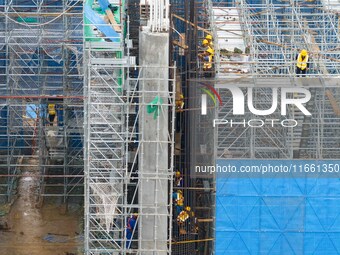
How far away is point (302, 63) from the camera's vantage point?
41750 mm

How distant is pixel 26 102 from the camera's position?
48.0 m

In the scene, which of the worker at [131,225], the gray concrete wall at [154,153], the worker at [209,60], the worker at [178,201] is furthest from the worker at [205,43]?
the worker at [131,225]

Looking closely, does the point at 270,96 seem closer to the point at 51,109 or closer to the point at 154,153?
the point at 154,153

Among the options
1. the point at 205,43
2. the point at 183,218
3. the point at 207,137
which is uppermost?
the point at 205,43

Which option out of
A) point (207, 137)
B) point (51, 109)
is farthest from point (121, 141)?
point (51, 109)

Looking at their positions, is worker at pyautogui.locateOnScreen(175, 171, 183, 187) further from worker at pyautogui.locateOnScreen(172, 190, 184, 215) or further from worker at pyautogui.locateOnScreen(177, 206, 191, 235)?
worker at pyautogui.locateOnScreen(177, 206, 191, 235)

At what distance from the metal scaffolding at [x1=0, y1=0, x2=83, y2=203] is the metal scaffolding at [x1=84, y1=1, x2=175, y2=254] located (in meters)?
4.81

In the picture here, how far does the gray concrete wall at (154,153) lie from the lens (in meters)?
41.1

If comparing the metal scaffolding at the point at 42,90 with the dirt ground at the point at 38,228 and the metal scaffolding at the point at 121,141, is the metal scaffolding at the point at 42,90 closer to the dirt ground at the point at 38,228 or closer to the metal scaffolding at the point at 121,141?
the dirt ground at the point at 38,228

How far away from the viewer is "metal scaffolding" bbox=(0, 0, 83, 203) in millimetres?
47094

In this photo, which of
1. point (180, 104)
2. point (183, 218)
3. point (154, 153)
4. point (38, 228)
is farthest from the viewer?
point (38, 228)

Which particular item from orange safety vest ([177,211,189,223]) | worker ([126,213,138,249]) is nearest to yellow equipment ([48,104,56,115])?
worker ([126,213,138,249])

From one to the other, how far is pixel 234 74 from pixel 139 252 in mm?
6602

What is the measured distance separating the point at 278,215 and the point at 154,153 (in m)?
4.55
